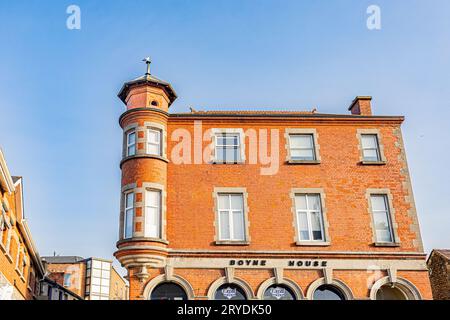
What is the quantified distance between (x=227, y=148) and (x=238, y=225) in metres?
3.47

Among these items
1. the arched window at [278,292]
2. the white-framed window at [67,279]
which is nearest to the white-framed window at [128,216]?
the arched window at [278,292]

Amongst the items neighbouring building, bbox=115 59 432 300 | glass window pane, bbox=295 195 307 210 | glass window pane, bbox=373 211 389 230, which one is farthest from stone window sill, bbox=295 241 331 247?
glass window pane, bbox=373 211 389 230

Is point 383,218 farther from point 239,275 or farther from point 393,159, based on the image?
point 239,275

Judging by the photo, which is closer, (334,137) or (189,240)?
(189,240)

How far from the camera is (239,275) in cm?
1848

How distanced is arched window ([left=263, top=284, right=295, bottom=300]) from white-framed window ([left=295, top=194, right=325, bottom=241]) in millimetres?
2077

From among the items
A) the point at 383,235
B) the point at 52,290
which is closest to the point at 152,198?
the point at 383,235

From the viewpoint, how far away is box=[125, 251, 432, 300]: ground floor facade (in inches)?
719

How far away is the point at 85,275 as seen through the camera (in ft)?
187

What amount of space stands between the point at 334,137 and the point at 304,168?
85.4 inches

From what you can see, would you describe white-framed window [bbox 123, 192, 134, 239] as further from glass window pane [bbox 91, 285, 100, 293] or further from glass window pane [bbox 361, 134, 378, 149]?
glass window pane [bbox 91, 285, 100, 293]

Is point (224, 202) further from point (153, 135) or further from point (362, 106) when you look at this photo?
point (362, 106)

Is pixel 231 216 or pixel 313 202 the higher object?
pixel 313 202
